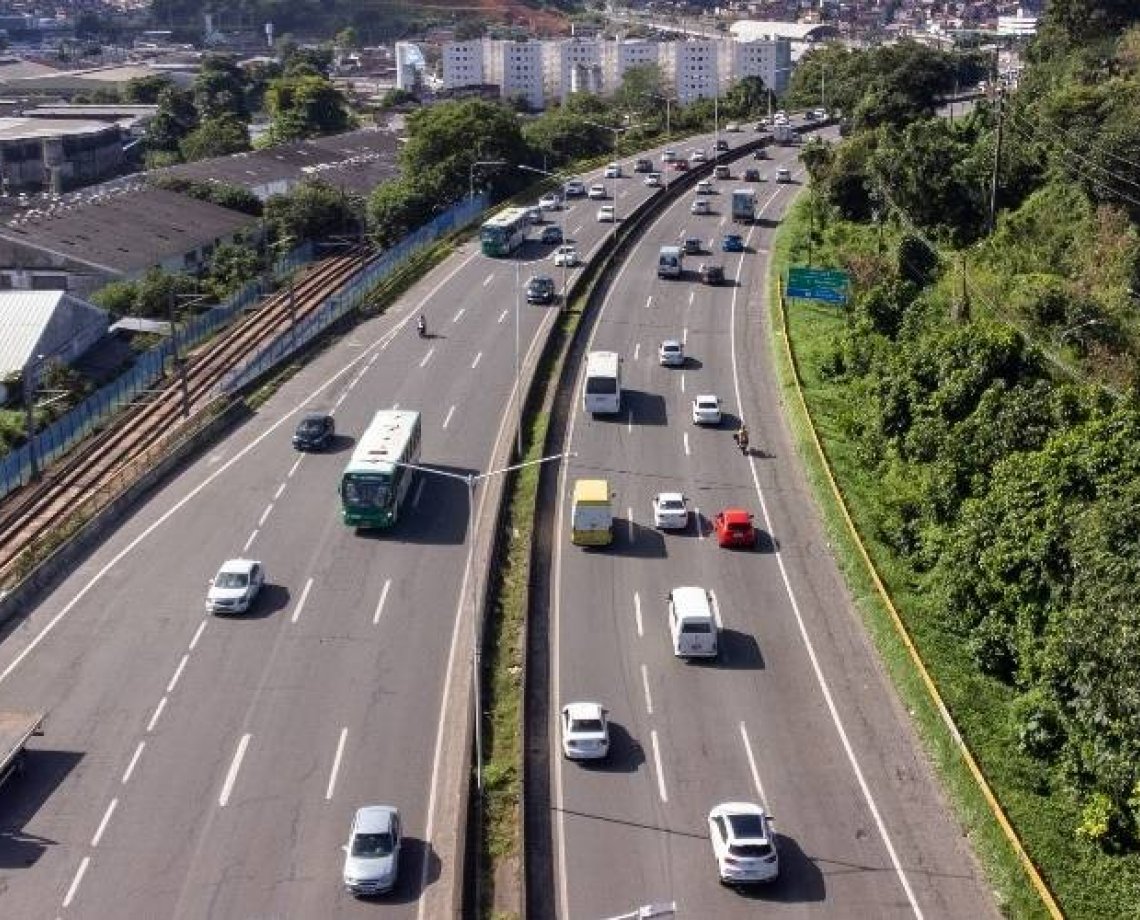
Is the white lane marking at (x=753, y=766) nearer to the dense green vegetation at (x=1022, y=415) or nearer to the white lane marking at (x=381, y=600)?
the dense green vegetation at (x=1022, y=415)

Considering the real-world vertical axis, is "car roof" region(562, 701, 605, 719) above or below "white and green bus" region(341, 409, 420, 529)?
below

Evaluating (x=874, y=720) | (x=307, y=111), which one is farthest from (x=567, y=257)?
(x=307, y=111)

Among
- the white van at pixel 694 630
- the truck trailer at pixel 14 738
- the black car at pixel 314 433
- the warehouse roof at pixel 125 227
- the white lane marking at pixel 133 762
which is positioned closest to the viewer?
the truck trailer at pixel 14 738

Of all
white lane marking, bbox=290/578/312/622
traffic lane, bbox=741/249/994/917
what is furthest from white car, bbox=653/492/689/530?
white lane marking, bbox=290/578/312/622

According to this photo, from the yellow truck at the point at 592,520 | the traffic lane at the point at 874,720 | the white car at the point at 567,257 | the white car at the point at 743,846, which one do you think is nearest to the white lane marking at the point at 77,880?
the white car at the point at 743,846

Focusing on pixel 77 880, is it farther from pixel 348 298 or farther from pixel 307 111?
pixel 307 111

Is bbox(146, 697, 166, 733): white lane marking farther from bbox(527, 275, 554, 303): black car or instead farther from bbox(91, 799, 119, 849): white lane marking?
bbox(527, 275, 554, 303): black car
